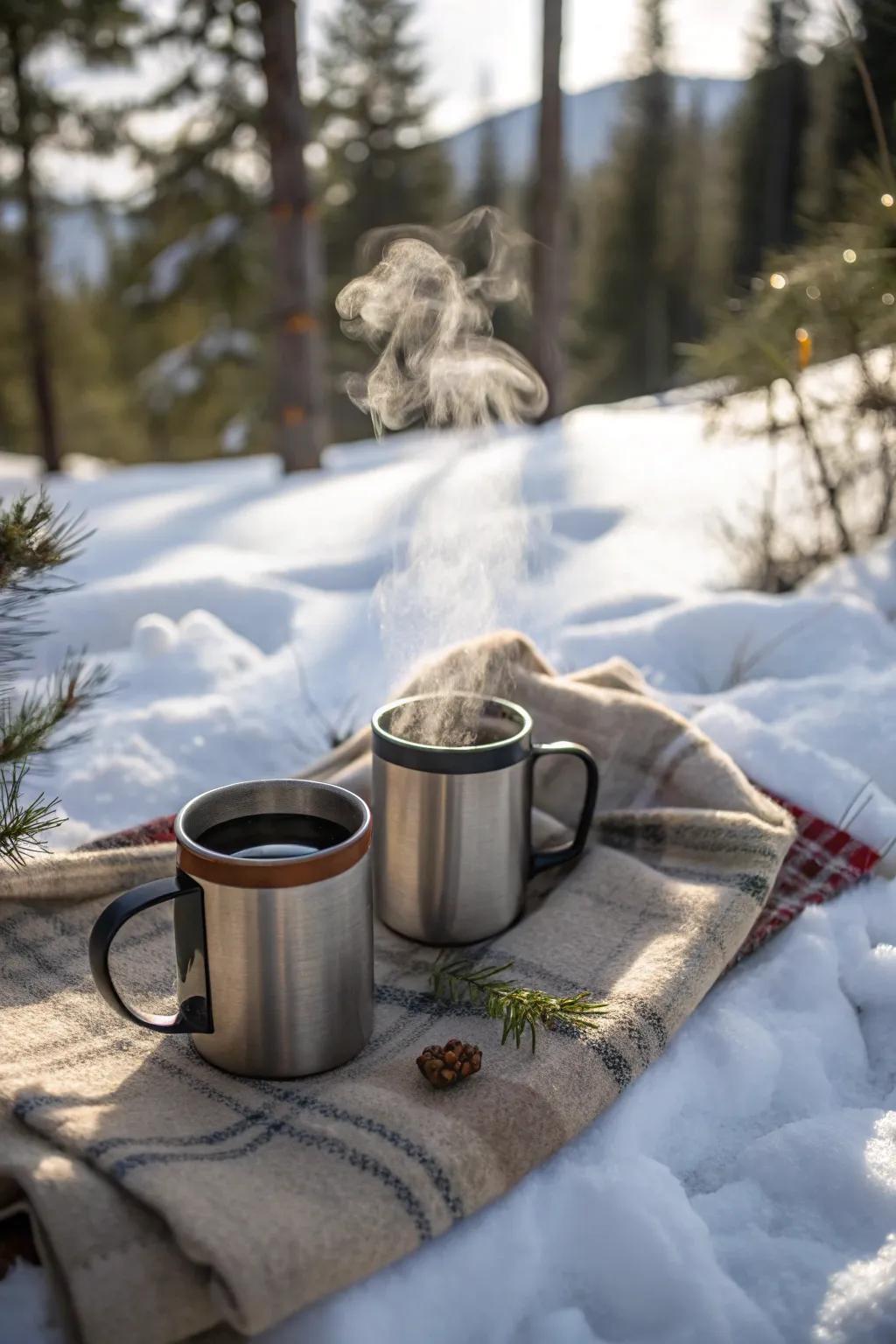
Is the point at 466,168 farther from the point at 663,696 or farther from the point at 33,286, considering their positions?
the point at 663,696

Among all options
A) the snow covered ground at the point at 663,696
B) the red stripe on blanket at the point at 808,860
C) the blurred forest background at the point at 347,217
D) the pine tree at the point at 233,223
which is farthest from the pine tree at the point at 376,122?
the red stripe on blanket at the point at 808,860

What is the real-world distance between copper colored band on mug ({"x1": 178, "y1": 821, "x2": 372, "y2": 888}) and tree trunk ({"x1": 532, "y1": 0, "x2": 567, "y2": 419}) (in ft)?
20.3

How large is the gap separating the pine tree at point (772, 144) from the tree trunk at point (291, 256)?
15.2 metres

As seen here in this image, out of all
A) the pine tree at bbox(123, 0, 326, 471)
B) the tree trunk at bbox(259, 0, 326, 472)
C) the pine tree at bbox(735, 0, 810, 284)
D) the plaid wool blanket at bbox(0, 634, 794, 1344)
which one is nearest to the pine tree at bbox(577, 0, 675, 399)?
the pine tree at bbox(735, 0, 810, 284)

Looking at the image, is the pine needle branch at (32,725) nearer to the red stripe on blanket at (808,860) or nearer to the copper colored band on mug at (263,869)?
the red stripe on blanket at (808,860)

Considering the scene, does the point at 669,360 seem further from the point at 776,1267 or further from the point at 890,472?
the point at 776,1267

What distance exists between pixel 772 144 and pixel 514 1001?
2190 centimetres

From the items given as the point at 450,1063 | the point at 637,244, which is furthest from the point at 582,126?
the point at 450,1063

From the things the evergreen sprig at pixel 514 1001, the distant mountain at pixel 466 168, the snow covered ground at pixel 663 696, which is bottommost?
the snow covered ground at pixel 663 696

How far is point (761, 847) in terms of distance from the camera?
4.74ft

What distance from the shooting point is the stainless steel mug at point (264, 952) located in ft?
3.33

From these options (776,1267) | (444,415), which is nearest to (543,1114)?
(776,1267)

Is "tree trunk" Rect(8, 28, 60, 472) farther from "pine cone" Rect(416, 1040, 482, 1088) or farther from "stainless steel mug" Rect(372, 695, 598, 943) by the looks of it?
"pine cone" Rect(416, 1040, 482, 1088)

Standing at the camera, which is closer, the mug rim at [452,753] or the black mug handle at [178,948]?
the black mug handle at [178,948]
